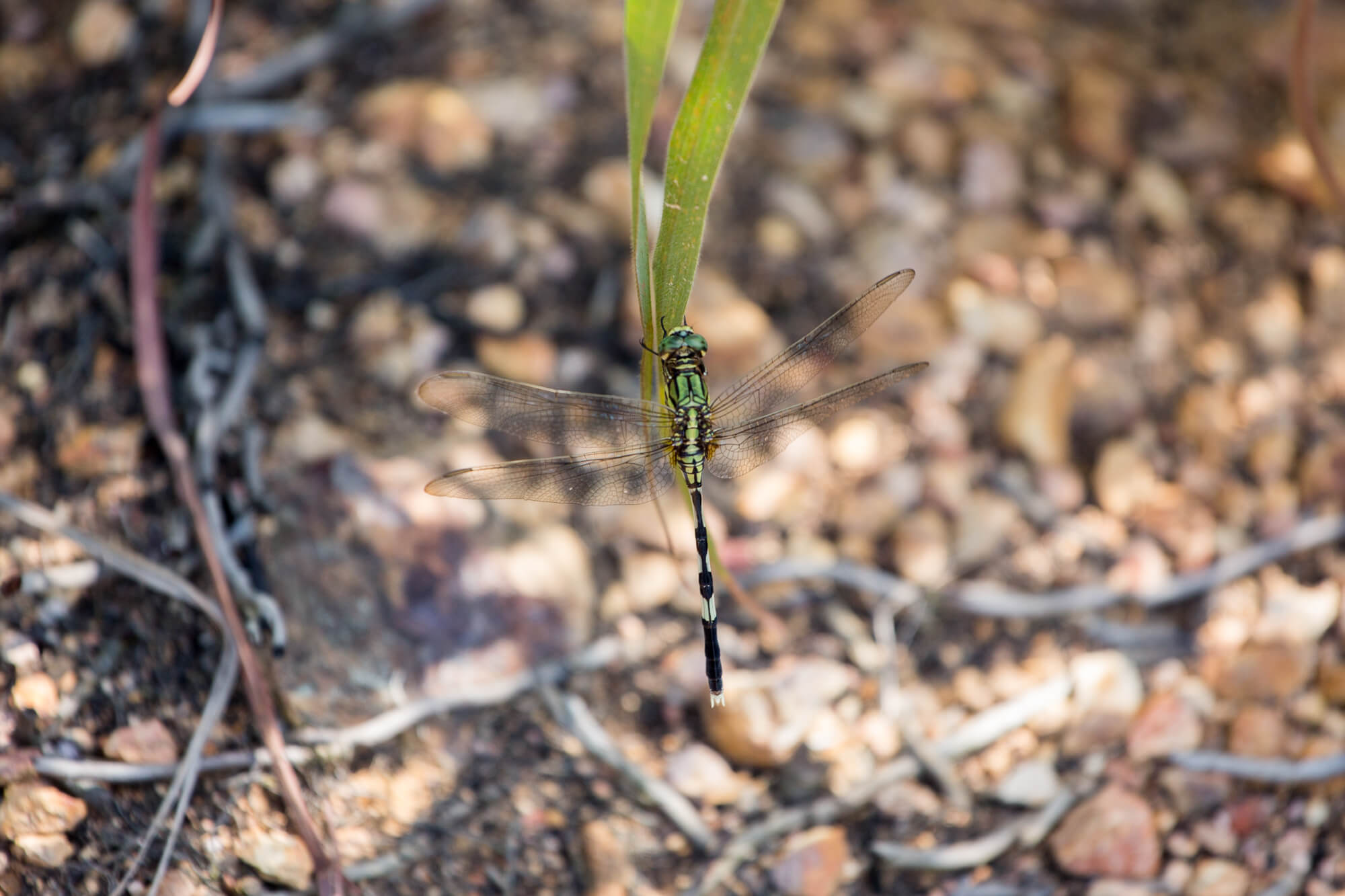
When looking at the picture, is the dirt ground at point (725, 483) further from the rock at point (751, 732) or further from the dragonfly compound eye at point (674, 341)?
the dragonfly compound eye at point (674, 341)

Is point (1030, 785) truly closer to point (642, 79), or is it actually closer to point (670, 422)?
point (670, 422)

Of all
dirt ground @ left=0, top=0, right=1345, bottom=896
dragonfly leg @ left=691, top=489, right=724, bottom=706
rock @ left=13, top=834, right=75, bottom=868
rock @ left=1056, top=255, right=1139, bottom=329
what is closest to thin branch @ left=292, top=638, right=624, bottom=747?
dirt ground @ left=0, top=0, right=1345, bottom=896

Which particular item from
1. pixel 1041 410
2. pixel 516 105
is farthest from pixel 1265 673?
pixel 516 105

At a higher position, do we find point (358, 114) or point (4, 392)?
point (358, 114)

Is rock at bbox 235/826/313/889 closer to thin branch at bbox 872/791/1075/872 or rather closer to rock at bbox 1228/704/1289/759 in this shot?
thin branch at bbox 872/791/1075/872

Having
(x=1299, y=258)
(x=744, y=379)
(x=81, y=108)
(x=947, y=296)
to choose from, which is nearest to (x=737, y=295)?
(x=744, y=379)

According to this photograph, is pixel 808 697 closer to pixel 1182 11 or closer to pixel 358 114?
pixel 358 114

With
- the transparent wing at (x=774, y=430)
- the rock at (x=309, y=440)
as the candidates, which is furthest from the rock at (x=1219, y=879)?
the rock at (x=309, y=440)
